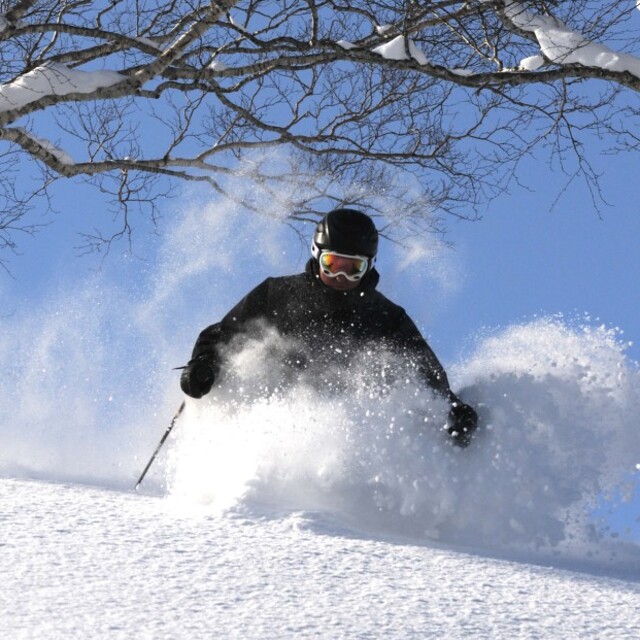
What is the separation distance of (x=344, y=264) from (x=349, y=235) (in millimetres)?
198

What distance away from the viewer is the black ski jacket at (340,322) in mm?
5973

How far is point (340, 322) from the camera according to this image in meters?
6.02

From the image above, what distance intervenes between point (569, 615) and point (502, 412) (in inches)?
80.9

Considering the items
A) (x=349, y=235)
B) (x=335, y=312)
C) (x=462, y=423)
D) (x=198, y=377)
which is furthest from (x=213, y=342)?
(x=462, y=423)

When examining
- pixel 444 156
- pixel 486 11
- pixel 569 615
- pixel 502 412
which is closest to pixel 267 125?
pixel 444 156

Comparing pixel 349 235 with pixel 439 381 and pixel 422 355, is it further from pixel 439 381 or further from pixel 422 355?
pixel 439 381

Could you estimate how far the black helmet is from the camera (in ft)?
19.0

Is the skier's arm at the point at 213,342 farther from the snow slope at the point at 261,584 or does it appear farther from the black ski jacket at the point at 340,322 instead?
the snow slope at the point at 261,584

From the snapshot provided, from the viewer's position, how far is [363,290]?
19.8 ft

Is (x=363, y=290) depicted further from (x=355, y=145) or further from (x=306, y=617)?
(x=355, y=145)

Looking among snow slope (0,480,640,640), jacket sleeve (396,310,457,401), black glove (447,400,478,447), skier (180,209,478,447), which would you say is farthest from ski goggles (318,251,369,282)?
snow slope (0,480,640,640)

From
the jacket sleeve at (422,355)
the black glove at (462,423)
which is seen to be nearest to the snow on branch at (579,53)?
the jacket sleeve at (422,355)

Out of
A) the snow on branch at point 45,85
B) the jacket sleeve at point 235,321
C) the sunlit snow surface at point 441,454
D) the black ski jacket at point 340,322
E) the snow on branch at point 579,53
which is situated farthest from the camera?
the snow on branch at point 45,85

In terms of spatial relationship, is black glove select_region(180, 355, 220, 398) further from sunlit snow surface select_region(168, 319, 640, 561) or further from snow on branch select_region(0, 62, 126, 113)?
snow on branch select_region(0, 62, 126, 113)
